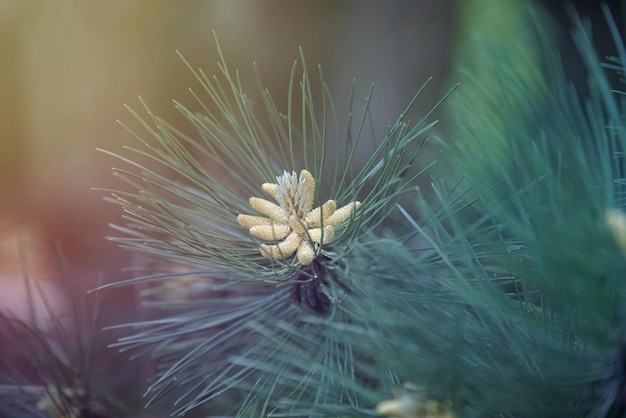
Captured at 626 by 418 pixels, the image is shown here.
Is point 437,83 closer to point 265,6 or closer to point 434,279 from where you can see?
point 265,6

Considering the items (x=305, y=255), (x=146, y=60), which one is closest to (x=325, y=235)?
(x=305, y=255)

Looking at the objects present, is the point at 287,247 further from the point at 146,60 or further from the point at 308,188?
the point at 146,60

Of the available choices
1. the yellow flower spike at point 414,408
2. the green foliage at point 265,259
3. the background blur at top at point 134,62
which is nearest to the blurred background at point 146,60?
the background blur at top at point 134,62

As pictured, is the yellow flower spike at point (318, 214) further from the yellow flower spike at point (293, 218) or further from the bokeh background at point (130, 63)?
the bokeh background at point (130, 63)

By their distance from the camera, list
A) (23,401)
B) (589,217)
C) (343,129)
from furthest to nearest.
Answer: (343,129) < (23,401) < (589,217)

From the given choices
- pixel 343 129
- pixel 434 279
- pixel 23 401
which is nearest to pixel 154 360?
pixel 23 401

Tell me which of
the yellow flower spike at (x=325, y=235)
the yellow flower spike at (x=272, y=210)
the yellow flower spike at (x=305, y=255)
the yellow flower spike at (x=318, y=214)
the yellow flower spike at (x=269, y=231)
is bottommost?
the yellow flower spike at (x=305, y=255)

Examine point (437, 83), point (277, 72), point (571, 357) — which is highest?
point (277, 72)
